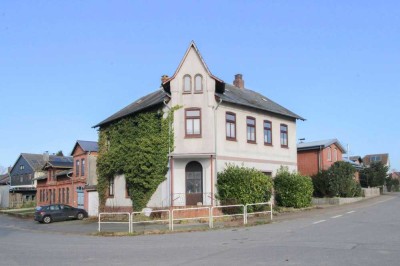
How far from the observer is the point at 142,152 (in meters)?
28.1

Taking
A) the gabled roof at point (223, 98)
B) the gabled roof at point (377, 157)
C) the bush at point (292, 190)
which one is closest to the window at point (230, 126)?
the gabled roof at point (223, 98)

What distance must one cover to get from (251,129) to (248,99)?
2.96m

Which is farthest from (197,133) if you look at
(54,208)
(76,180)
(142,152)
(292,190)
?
(76,180)

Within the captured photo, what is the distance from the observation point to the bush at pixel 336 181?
36531 mm

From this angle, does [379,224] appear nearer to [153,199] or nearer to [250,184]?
[250,184]

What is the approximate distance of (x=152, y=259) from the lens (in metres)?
11.8

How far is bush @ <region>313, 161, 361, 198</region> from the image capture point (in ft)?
120

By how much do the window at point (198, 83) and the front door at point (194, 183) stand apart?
4829 millimetres

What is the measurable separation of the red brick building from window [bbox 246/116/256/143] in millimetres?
13622

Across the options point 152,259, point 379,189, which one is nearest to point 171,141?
point 152,259

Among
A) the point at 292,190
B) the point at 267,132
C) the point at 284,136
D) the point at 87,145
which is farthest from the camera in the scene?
the point at 87,145

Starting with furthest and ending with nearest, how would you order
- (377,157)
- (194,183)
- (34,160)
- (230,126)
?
1. (377,157)
2. (34,160)
3. (230,126)
4. (194,183)

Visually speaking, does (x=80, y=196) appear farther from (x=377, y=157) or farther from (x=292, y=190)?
(x=377, y=157)

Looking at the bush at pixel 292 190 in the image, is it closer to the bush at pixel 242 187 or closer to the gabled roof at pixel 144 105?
the bush at pixel 242 187
